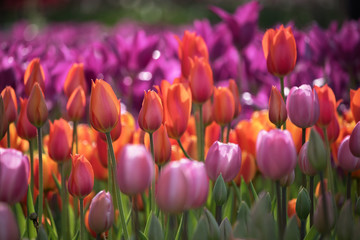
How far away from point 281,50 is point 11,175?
723 mm

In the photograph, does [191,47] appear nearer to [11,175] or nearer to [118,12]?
[11,175]

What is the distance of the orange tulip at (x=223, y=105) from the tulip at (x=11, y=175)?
63cm

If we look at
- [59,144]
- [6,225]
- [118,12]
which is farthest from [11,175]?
[118,12]

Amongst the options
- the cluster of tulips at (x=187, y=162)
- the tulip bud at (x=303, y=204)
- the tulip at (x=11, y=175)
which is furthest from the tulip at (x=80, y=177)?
the tulip bud at (x=303, y=204)

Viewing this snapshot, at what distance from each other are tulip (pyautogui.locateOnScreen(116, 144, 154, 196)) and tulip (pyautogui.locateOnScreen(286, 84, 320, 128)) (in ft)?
1.34

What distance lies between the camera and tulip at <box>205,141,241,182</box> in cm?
107

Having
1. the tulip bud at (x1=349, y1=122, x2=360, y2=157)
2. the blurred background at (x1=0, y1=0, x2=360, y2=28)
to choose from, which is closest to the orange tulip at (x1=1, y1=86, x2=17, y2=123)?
the tulip bud at (x1=349, y1=122, x2=360, y2=157)

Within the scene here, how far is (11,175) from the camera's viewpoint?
857 mm

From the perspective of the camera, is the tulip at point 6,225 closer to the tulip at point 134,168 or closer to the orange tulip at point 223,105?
the tulip at point 134,168

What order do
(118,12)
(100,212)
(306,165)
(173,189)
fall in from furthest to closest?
(118,12) < (306,165) < (100,212) < (173,189)

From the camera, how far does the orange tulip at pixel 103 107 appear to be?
1.05 m

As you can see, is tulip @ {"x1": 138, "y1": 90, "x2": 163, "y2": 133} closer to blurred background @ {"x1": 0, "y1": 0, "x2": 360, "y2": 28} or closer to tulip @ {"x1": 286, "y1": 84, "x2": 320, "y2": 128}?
tulip @ {"x1": 286, "y1": 84, "x2": 320, "y2": 128}

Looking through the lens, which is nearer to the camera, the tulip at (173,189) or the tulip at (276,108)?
the tulip at (173,189)

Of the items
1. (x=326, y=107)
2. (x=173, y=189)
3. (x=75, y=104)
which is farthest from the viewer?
(x=75, y=104)
